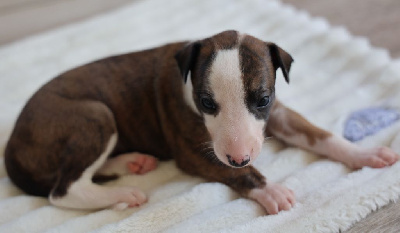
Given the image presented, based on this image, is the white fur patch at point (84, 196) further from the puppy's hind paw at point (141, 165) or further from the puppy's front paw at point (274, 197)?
the puppy's front paw at point (274, 197)

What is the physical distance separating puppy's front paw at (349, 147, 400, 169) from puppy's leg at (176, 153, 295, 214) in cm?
40

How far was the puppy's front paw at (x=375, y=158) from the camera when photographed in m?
2.08

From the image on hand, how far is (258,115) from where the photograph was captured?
72.2 inches

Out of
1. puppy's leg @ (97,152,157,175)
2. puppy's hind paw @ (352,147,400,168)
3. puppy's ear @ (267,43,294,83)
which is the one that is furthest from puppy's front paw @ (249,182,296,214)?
puppy's leg @ (97,152,157,175)

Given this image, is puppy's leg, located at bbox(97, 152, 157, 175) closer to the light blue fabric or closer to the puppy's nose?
the puppy's nose

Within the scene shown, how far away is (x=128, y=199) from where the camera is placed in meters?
2.11

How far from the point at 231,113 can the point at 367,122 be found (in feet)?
3.50

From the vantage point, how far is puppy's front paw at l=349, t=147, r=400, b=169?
208 cm

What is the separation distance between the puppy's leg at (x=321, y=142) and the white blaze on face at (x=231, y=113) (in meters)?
0.56

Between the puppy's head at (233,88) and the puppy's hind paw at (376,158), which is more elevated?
the puppy's head at (233,88)

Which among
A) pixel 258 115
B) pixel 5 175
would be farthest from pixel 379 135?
pixel 5 175

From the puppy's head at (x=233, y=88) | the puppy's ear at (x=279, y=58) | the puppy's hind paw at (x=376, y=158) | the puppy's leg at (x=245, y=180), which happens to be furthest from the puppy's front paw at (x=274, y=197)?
the puppy's ear at (x=279, y=58)

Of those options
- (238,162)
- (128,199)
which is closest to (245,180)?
(238,162)

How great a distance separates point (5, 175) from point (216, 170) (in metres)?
1.22
